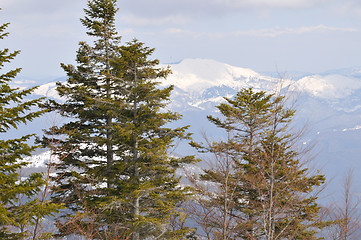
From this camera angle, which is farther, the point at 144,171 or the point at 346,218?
the point at 346,218

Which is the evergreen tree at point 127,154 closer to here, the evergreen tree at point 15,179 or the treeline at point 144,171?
the treeline at point 144,171

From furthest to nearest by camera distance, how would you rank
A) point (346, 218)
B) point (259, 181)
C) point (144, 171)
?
1. point (346, 218)
2. point (144, 171)
3. point (259, 181)

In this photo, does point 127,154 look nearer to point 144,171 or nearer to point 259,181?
point 144,171

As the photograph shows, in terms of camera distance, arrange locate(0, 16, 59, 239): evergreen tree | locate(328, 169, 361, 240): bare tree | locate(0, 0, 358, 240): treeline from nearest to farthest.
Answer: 1. locate(0, 16, 59, 239): evergreen tree
2. locate(0, 0, 358, 240): treeline
3. locate(328, 169, 361, 240): bare tree

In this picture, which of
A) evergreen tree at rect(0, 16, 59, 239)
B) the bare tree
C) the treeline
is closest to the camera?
evergreen tree at rect(0, 16, 59, 239)

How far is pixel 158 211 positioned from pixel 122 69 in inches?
273

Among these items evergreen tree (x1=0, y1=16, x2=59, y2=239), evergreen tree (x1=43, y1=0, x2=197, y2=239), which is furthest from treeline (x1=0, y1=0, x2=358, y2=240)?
evergreen tree (x1=0, y1=16, x2=59, y2=239)

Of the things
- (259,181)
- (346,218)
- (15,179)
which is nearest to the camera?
(15,179)

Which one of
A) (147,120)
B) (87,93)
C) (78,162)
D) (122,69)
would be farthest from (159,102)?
(78,162)

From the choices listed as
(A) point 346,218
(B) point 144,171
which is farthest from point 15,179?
(A) point 346,218

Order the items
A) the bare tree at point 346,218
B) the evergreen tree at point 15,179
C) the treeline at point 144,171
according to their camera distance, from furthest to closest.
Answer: the bare tree at point 346,218 < the treeline at point 144,171 < the evergreen tree at point 15,179

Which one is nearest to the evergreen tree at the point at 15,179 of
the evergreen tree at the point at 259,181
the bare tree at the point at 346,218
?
the evergreen tree at the point at 259,181

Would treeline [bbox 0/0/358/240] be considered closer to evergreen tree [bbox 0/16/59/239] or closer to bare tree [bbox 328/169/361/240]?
bare tree [bbox 328/169/361/240]

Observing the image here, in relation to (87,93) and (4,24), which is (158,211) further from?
(4,24)
